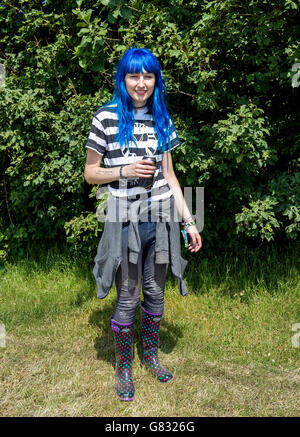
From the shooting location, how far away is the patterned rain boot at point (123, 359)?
8.86ft

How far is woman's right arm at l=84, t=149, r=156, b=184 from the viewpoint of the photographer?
231 cm

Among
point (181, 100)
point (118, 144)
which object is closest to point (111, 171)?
point (118, 144)

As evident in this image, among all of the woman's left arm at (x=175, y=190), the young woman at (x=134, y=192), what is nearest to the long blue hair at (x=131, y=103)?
the young woman at (x=134, y=192)

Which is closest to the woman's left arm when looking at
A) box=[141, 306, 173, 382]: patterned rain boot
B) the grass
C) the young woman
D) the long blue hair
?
the young woman

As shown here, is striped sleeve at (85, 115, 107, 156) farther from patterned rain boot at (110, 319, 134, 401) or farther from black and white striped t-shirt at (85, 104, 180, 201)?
patterned rain boot at (110, 319, 134, 401)

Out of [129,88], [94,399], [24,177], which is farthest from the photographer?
[24,177]

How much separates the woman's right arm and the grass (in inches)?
53.9

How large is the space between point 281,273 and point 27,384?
2.38 metres

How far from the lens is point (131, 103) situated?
252cm

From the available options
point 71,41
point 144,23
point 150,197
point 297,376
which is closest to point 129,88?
point 150,197

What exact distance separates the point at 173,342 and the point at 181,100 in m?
2.12

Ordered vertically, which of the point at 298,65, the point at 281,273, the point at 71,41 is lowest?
the point at 281,273

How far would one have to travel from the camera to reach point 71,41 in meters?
3.81

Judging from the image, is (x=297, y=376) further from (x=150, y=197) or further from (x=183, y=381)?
(x=150, y=197)
